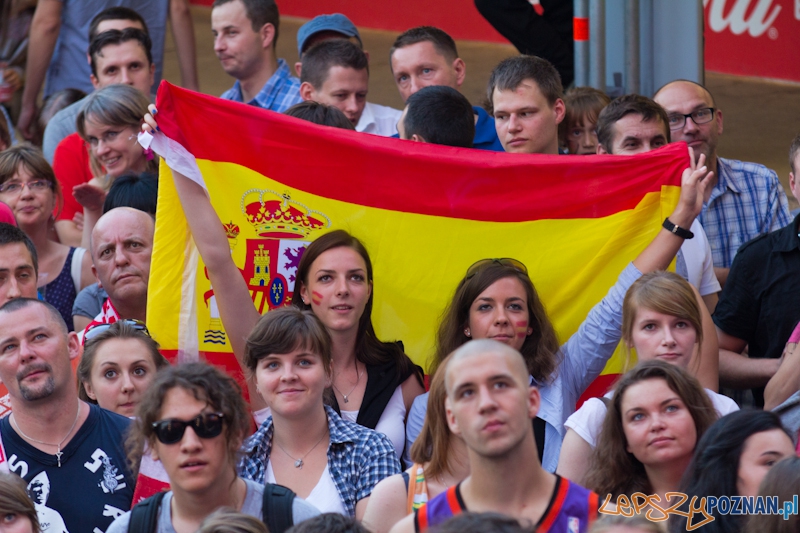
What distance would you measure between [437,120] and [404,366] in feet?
4.81

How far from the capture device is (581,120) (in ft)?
22.0

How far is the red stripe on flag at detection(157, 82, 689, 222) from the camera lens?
550 cm

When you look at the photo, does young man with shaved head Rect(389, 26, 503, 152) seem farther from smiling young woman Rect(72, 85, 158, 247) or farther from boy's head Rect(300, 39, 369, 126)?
smiling young woman Rect(72, 85, 158, 247)

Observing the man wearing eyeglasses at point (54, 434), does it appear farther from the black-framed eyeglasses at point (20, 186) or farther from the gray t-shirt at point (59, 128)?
the gray t-shirt at point (59, 128)

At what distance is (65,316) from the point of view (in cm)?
626

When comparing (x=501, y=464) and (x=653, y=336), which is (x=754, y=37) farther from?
(x=501, y=464)

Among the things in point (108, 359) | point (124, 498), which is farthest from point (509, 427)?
point (108, 359)

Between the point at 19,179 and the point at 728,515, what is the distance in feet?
14.4

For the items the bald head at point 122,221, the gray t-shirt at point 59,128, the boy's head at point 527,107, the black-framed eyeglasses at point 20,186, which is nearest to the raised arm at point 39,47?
the gray t-shirt at point 59,128

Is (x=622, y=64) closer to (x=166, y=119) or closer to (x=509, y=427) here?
(x=166, y=119)

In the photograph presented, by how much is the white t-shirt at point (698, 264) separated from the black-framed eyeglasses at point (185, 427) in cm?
252

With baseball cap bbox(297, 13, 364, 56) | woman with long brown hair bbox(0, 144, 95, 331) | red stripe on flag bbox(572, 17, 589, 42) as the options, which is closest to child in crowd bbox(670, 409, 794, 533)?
woman with long brown hair bbox(0, 144, 95, 331)

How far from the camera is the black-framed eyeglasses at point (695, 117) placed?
6062 millimetres

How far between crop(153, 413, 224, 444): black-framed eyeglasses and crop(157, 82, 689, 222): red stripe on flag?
6.07 feet
